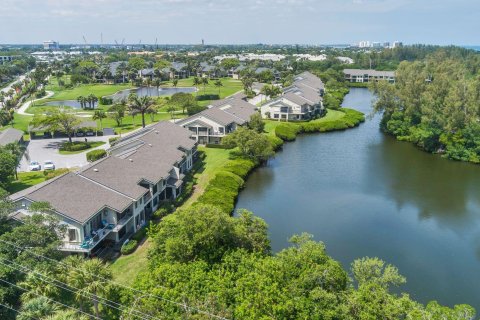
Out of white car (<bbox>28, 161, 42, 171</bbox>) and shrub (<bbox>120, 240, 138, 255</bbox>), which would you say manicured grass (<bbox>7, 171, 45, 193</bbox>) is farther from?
shrub (<bbox>120, 240, 138, 255</bbox>)

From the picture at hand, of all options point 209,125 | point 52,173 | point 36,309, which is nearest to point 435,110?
point 209,125

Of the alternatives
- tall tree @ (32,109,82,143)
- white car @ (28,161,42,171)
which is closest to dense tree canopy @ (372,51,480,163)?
tall tree @ (32,109,82,143)

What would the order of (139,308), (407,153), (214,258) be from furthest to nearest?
1. (407,153)
2. (214,258)
3. (139,308)

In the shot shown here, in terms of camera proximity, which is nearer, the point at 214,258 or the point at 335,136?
the point at 214,258

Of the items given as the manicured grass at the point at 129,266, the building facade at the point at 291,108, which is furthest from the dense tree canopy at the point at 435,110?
the manicured grass at the point at 129,266

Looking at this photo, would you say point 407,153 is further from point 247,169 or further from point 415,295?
point 415,295

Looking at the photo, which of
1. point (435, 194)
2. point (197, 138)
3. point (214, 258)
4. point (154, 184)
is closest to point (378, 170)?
point (435, 194)
